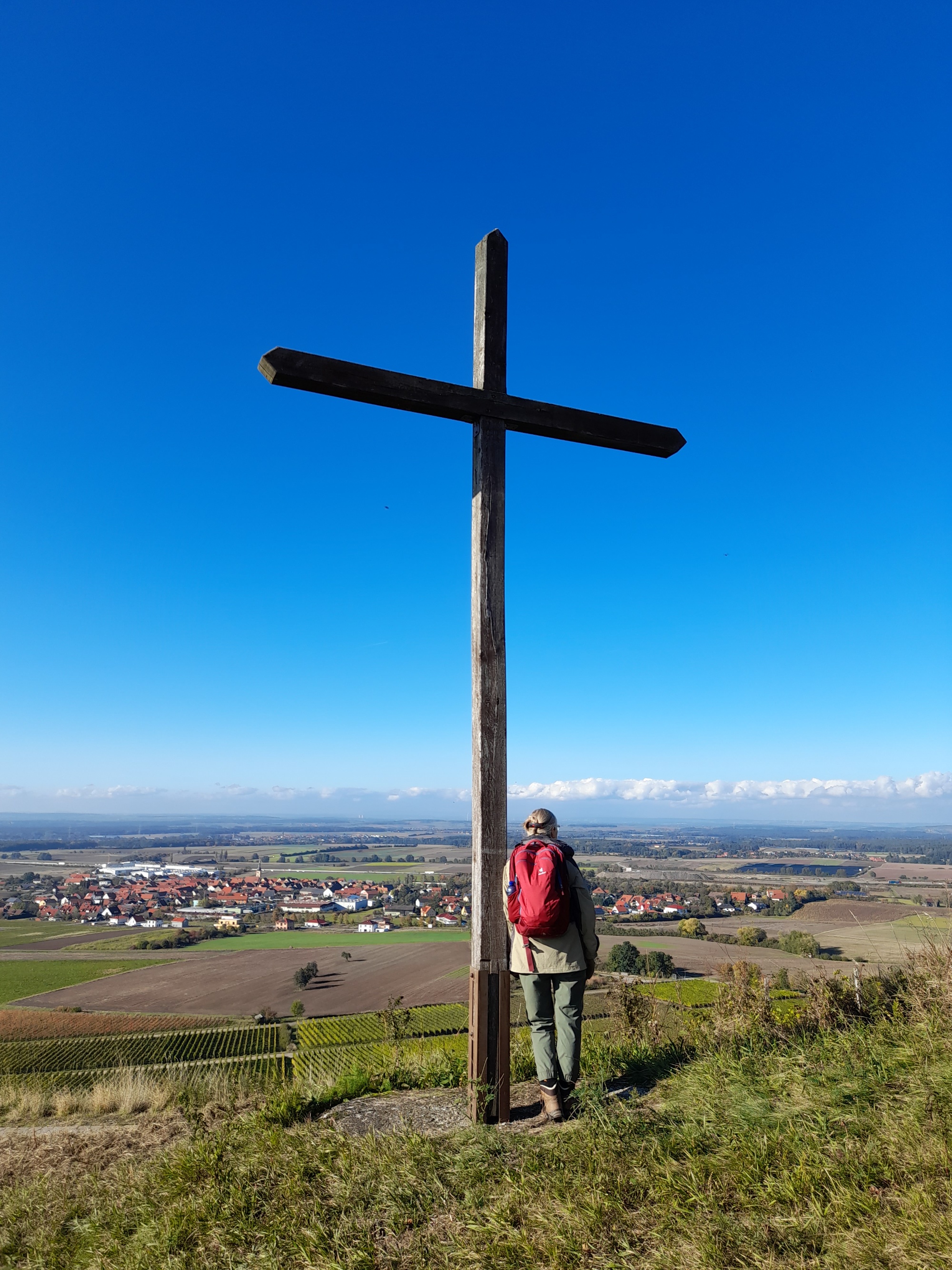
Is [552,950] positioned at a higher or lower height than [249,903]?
higher

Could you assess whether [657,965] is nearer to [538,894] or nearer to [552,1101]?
[552,1101]

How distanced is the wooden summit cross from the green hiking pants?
0.17 meters

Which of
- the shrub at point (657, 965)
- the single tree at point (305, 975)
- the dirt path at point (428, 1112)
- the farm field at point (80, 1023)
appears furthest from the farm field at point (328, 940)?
the dirt path at point (428, 1112)

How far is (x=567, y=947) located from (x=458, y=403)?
339 centimetres

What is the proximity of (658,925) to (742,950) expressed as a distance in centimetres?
1534

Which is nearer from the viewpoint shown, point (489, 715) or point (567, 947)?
point (567, 947)

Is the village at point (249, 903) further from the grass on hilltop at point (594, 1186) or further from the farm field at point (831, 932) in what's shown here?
the grass on hilltop at point (594, 1186)

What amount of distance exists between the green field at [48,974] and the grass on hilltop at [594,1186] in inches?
1595

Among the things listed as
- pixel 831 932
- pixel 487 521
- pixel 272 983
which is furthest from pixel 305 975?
pixel 487 521

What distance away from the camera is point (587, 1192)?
2.62 m

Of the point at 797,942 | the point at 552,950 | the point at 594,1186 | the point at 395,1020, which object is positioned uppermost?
the point at 552,950

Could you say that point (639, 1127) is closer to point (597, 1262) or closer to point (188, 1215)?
point (597, 1262)

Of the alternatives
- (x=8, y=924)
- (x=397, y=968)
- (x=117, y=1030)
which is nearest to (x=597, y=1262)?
(x=117, y=1030)

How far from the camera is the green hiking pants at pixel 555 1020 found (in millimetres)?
3980
